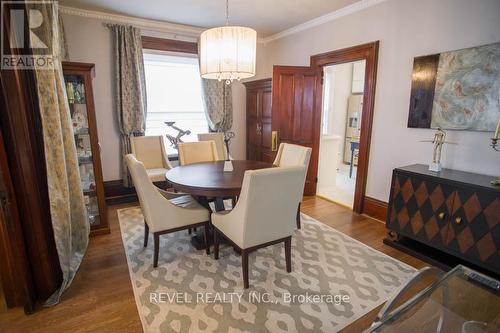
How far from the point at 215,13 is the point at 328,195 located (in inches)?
125

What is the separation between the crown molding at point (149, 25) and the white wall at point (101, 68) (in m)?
0.06

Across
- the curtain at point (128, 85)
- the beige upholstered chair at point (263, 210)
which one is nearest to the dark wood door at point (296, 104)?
the curtain at point (128, 85)

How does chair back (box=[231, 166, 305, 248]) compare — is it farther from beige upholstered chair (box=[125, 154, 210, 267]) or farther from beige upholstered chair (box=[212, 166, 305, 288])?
beige upholstered chair (box=[125, 154, 210, 267])

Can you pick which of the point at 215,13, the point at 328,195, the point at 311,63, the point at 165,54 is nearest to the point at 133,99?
the point at 165,54

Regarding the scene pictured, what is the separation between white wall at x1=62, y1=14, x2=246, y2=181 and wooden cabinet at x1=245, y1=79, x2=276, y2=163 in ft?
7.30

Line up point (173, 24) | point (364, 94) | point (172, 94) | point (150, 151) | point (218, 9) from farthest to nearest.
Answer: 1. point (172, 94)
2. point (173, 24)
3. point (150, 151)
4. point (218, 9)
5. point (364, 94)

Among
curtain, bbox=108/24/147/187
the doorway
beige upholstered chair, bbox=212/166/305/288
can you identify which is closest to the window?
curtain, bbox=108/24/147/187

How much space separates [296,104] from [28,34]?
3076 millimetres

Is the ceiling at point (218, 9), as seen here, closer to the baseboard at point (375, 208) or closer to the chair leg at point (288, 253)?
the baseboard at point (375, 208)

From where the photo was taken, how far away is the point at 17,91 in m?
1.56

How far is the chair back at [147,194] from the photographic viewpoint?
6.73ft

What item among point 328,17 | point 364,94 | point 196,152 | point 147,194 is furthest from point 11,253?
point 328,17

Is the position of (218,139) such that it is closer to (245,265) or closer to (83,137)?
(83,137)

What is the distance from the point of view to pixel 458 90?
8.00 feet
